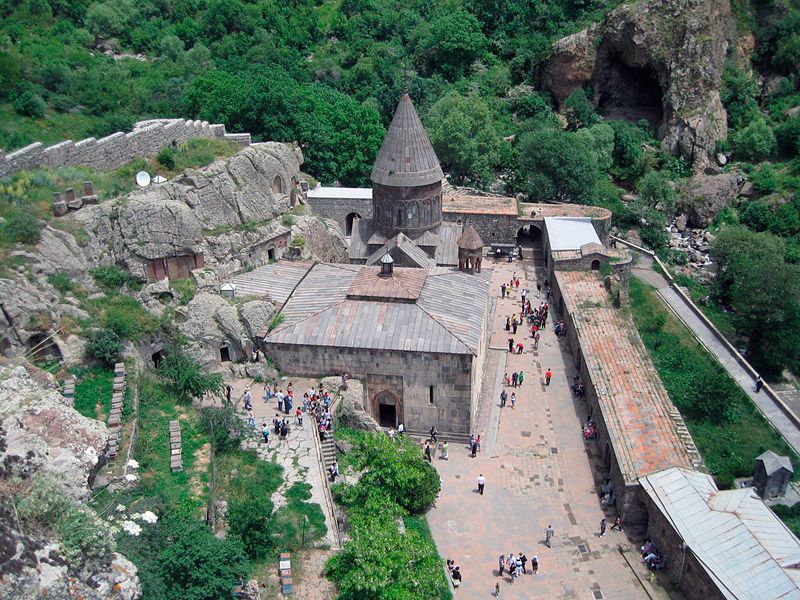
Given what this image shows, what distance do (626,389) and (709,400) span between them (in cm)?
376

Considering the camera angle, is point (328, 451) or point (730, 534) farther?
point (328, 451)

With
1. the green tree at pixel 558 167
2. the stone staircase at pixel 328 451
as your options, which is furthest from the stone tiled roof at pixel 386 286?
the green tree at pixel 558 167

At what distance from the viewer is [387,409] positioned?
94.3ft

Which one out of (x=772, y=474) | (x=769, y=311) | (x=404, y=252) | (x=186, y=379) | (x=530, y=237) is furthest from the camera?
(x=530, y=237)

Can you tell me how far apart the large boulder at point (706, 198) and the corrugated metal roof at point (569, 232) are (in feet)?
42.5

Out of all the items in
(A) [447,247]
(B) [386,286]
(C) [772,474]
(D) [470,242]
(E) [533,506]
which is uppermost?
(D) [470,242]

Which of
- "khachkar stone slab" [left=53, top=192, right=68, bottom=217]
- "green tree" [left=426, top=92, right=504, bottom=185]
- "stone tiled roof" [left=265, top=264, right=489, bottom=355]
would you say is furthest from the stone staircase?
"green tree" [left=426, top=92, right=504, bottom=185]

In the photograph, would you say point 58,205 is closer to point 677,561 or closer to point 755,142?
point 677,561

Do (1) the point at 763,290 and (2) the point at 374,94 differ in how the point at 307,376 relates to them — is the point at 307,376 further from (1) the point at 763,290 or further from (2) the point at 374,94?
(2) the point at 374,94

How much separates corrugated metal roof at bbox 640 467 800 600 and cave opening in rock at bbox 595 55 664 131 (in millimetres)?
43412

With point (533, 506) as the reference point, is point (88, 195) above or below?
above

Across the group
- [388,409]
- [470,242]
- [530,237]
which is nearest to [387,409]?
[388,409]

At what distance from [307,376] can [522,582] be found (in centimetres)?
1104

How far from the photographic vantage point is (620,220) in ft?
163
